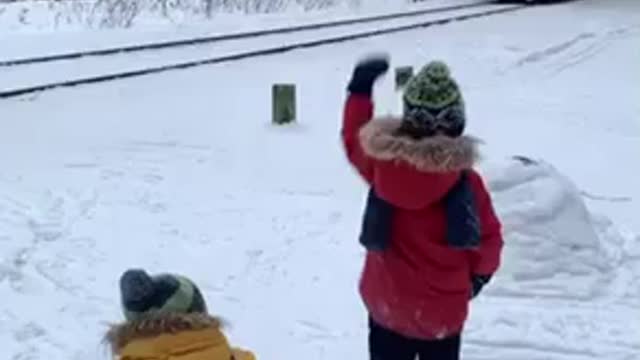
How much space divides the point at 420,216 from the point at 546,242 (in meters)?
3.23

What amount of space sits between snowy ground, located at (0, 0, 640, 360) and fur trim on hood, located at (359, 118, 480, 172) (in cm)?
219

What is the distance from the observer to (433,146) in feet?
12.7

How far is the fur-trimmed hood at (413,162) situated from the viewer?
12.7 feet

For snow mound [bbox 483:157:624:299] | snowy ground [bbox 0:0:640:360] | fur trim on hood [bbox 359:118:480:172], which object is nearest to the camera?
fur trim on hood [bbox 359:118:480:172]

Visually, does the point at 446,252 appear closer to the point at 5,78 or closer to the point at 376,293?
the point at 376,293

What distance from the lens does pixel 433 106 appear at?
392 centimetres

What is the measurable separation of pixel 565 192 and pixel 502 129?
17.2ft

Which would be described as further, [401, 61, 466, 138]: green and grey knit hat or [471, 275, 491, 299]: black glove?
[471, 275, 491, 299]: black glove

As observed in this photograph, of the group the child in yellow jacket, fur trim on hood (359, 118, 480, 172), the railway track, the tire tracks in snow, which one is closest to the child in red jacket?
fur trim on hood (359, 118, 480, 172)

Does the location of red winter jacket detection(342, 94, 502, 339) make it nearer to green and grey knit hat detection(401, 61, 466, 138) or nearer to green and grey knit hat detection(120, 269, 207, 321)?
green and grey knit hat detection(401, 61, 466, 138)

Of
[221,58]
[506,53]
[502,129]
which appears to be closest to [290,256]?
[502,129]

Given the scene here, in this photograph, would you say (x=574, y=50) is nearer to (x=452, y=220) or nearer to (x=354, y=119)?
(x=354, y=119)

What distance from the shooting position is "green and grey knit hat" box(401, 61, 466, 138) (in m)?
3.92

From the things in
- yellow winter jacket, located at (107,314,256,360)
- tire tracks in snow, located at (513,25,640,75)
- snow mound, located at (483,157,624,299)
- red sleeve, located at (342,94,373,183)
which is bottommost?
tire tracks in snow, located at (513,25,640,75)
